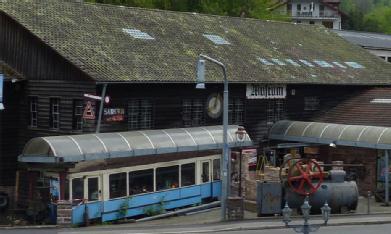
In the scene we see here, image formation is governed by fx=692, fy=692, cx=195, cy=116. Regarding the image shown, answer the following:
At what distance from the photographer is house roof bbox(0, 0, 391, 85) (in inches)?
1280

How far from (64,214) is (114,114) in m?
7.00

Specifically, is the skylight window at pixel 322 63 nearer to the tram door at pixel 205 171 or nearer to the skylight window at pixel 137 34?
the skylight window at pixel 137 34

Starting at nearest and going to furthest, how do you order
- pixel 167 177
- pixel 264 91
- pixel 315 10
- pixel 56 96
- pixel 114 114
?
pixel 167 177 < pixel 114 114 < pixel 56 96 < pixel 264 91 < pixel 315 10

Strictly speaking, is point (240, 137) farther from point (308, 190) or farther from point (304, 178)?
point (308, 190)

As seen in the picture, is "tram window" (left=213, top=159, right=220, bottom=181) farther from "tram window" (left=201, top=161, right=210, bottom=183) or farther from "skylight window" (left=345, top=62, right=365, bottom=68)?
"skylight window" (left=345, top=62, right=365, bottom=68)

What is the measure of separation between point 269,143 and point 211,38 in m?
7.10

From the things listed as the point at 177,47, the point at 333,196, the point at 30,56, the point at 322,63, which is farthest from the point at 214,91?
the point at 322,63

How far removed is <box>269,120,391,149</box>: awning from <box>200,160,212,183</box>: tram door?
7296mm

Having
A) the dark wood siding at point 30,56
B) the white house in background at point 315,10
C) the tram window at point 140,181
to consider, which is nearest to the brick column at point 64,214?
the tram window at point 140,181

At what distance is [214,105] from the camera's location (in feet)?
121

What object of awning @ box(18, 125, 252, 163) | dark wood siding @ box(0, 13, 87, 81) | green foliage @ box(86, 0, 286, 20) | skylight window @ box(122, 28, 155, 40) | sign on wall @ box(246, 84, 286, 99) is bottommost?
awning @ box(18, 125, 252, 163)

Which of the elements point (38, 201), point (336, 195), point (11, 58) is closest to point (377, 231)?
point (336, 195)

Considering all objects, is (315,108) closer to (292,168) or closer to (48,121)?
(292,168)

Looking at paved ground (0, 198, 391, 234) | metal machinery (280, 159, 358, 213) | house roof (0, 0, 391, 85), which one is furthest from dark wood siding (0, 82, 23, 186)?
metal machinery (280, 159, 358, 213)
